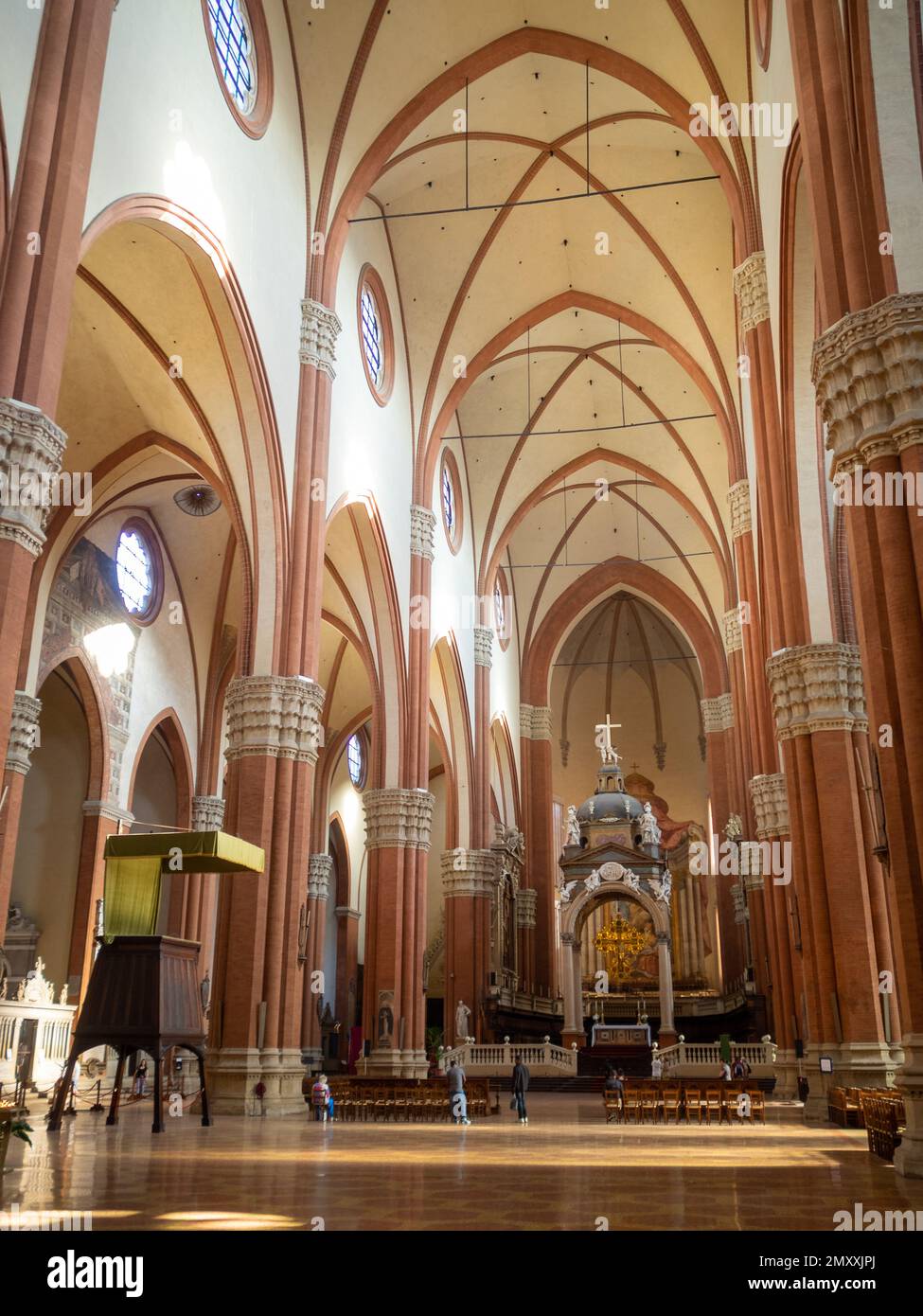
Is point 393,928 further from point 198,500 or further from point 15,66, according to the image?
point 15,66

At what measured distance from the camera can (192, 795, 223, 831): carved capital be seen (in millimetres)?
27984

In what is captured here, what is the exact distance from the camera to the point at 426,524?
84.0 feet

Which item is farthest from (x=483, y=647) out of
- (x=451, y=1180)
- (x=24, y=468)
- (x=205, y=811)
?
(x=451, y=1180)

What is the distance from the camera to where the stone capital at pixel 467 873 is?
2927 centimetres

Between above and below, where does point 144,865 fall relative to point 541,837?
below

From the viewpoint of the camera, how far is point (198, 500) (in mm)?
26031

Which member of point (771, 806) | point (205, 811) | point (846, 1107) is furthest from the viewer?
point (205, 811)

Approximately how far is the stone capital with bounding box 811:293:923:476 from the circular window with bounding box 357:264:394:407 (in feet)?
46.2

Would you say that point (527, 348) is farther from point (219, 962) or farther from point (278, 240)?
point (219, 962)

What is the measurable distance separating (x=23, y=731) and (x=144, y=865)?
734 centimetres

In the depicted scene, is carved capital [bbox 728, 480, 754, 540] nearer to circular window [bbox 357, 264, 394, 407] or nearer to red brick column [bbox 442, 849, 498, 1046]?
circular window [bbox 357, 264, 394, 407]

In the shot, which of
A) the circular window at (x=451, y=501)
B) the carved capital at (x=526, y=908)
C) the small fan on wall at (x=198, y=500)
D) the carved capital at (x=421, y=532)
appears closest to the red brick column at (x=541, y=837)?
the carved capital at (x=526, y=908)

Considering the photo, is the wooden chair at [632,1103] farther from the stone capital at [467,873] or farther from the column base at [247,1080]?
the stone capital at [467,873]

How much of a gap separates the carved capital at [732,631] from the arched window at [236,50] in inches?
725
